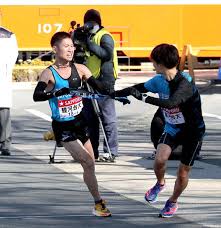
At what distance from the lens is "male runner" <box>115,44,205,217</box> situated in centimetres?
900

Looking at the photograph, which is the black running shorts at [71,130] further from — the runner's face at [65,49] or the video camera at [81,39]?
the video camera at [81,39]

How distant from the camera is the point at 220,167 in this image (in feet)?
43.3

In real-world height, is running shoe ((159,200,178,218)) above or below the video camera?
below

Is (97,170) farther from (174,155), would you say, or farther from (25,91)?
(25,91)

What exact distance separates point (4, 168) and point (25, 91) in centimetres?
1487

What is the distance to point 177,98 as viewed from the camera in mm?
8938

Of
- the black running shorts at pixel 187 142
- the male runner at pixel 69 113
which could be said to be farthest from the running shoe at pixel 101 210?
the black running shorts at pixel 187 142

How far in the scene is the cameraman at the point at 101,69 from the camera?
1345 cm

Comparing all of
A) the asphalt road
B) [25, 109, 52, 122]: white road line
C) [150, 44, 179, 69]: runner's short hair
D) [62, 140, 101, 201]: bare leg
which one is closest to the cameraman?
the asphalt road

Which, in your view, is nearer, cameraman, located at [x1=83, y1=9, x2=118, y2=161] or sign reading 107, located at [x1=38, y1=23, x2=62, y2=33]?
cameraman, located at [x1=83, y1=9, x2=118, y2=161]

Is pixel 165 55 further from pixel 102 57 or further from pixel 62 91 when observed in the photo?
pixel 102 57

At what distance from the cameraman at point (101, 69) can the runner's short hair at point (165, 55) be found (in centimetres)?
429

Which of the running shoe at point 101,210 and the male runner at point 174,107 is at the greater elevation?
the male runner at point 174,107

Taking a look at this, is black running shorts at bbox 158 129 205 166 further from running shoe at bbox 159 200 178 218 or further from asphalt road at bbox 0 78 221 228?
asphalt road at bbox 0 78 221 228
